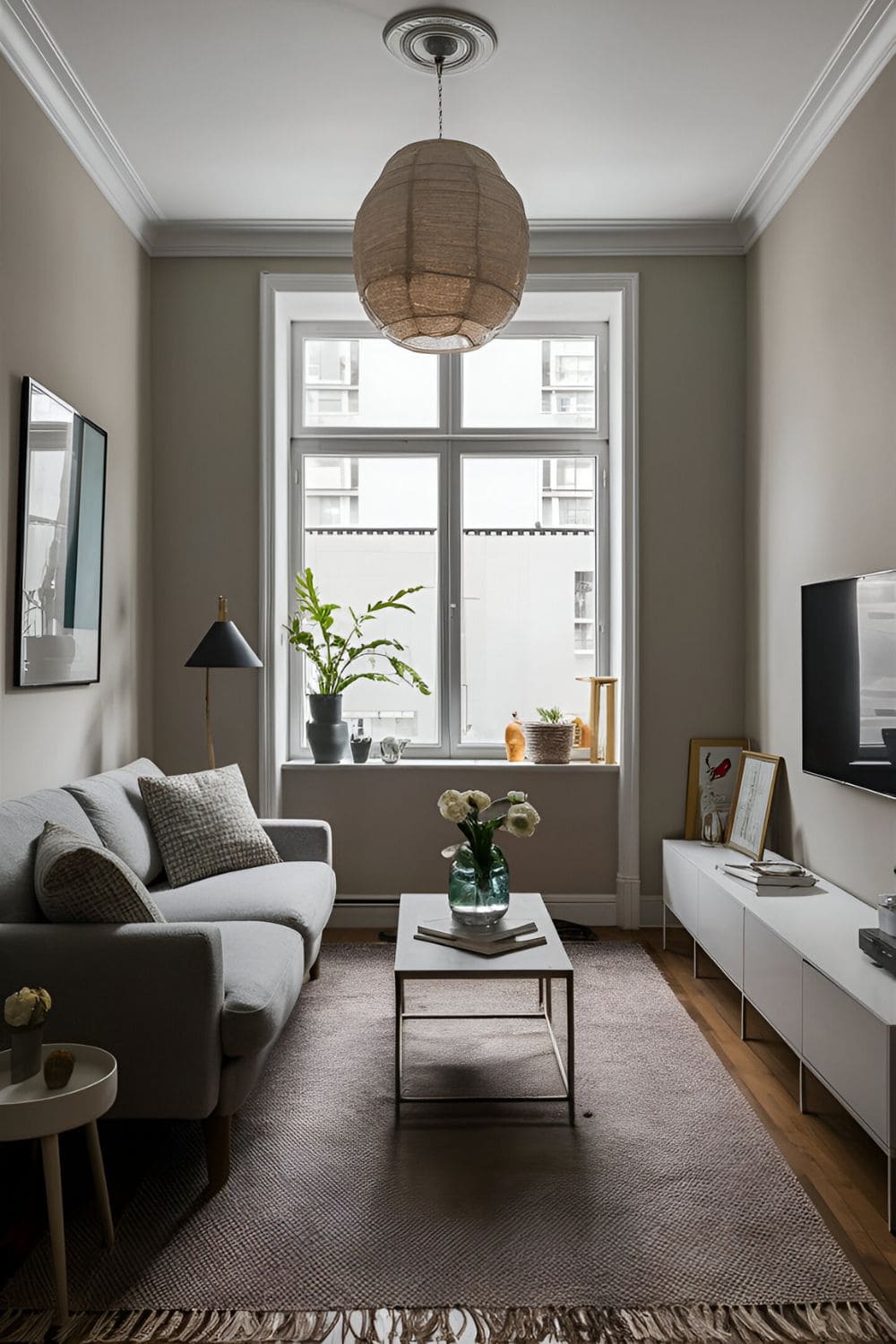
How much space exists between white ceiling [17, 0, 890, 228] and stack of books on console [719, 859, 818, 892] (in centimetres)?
265

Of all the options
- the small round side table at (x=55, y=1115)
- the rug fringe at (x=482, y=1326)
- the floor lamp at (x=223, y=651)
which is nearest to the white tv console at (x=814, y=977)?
the rug fringe at (x=482, y=1326)

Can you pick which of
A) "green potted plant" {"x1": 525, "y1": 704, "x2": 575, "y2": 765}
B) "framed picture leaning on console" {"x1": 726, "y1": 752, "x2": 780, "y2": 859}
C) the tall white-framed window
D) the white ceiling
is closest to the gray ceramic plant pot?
the tall white-framed window

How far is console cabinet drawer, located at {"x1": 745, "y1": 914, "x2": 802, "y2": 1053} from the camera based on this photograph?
2.66 metres

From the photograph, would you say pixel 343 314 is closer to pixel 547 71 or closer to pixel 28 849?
pixel 547 71

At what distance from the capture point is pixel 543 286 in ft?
14.8

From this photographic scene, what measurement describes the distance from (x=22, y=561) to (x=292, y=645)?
1819mm

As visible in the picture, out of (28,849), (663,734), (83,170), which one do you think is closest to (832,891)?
(663,734)

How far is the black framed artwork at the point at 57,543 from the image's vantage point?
121 inches

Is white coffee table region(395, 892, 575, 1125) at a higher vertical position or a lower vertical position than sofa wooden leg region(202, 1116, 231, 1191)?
higher

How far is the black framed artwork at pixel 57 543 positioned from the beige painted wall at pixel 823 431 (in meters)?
2.62

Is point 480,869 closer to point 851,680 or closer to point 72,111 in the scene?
point 851,680

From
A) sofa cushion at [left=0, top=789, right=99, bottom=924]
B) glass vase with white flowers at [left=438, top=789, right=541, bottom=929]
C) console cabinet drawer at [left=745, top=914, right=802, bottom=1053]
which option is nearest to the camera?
sofa cushion at [left=0, top=789, right=99, bottom=924]

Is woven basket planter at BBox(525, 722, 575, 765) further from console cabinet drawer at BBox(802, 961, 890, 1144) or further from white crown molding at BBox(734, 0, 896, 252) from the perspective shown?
white crown molding at BBox(734, 0, 896, 252)

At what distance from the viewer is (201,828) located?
135 inches
